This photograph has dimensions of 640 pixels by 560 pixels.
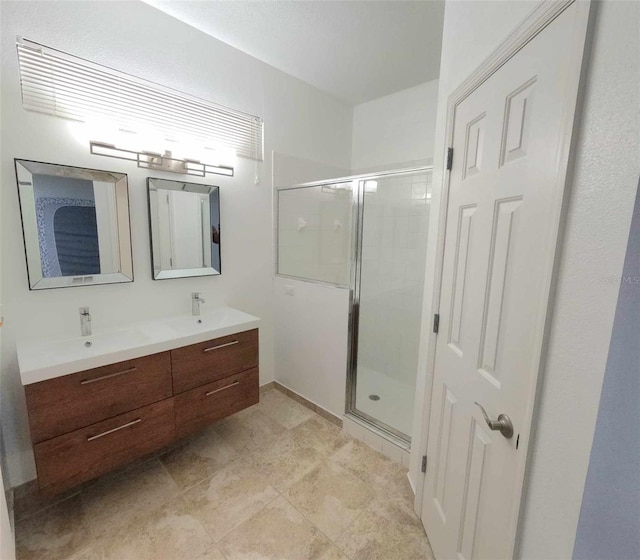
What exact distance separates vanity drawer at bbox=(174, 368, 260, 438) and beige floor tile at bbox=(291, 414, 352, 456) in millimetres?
443

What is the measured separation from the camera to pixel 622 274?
58cm

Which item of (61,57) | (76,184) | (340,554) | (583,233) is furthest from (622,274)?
(61,57)

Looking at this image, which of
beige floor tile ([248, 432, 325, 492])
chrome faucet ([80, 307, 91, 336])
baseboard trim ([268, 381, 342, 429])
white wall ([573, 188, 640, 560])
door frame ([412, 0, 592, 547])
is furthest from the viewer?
baseboard trim ([268, 381, 342, 429])

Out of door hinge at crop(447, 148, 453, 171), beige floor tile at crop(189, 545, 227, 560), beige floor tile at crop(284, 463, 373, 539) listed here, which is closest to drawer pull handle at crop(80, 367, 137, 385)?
beige floor tile at crop(189, 545, 227, 560)

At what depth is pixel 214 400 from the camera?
6.41 feet

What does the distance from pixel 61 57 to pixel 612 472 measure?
2.67 m

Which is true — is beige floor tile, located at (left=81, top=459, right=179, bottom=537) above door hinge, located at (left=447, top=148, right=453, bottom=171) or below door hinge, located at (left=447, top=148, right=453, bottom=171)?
below

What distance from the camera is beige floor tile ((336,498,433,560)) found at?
1.43 meters

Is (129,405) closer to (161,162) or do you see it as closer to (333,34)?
(161,162)

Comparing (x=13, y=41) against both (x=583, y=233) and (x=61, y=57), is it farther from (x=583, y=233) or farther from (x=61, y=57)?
(x=583, y=233)

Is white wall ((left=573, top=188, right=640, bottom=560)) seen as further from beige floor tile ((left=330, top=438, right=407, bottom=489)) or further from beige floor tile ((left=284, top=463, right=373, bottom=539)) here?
beige floor tile ((left=330, top=438, right=407, bottom=489))

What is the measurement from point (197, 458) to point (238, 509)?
0.52 meters

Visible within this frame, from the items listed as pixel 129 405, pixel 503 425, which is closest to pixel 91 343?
pixel 129 405

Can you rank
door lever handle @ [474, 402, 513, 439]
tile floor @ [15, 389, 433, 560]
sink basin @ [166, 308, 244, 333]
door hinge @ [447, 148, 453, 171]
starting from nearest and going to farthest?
1. door lever handle @ [474, 402, 513, 439]
2. door hinge @ [447, 148, 453, 171]
3. tile floor @ [15, 389, 433, 560]
4. sink basin @ [166, 308, 244, 333]
